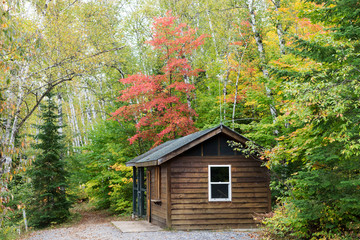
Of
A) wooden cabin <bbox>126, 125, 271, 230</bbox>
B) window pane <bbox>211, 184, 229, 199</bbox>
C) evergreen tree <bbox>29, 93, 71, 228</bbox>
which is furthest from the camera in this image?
evergreen tree <bbox>29, 93, 71, 228</bbox>

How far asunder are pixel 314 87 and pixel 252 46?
14533 mm

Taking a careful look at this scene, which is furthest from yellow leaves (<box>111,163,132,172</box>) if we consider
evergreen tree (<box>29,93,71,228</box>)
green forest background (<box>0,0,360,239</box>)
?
evergreen tree (<box>29,93,71,228</box>)

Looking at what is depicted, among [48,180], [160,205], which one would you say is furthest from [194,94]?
[160,205]

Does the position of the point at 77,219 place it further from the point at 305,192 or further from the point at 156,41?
the point at 305,192

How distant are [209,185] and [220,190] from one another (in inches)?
37.0

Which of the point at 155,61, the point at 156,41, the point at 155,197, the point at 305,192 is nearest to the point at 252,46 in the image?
the point at 156,41

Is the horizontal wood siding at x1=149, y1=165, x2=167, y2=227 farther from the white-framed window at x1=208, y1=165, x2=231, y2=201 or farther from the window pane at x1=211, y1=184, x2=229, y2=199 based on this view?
the window pane at x1=211, y1=184, x2=229, y2=199

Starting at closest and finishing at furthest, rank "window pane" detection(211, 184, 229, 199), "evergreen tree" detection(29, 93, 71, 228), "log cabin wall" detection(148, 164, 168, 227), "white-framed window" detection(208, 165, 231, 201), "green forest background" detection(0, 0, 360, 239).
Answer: "green forest background" detection(0, 0, 360, 239), "log cabin wall" detection(148, 164, 168, 227), "white-framed window" detection(208, 165, 231, 201), "window pane" detection(211, 184, 229, 199), "evergreen tree" detection(29, 93, 71, 228)

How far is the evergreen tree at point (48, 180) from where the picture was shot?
60.7 feet

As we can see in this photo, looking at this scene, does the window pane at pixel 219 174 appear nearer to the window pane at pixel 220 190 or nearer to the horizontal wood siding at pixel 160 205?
the window pane at pixel 220 190

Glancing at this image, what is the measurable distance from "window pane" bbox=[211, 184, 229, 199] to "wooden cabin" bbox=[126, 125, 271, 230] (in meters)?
0.15

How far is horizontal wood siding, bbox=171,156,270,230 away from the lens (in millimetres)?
12898

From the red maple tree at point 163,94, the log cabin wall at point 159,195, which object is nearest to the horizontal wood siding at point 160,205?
the log cabin wall at point 159,195

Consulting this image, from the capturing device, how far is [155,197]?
14.6 meters
